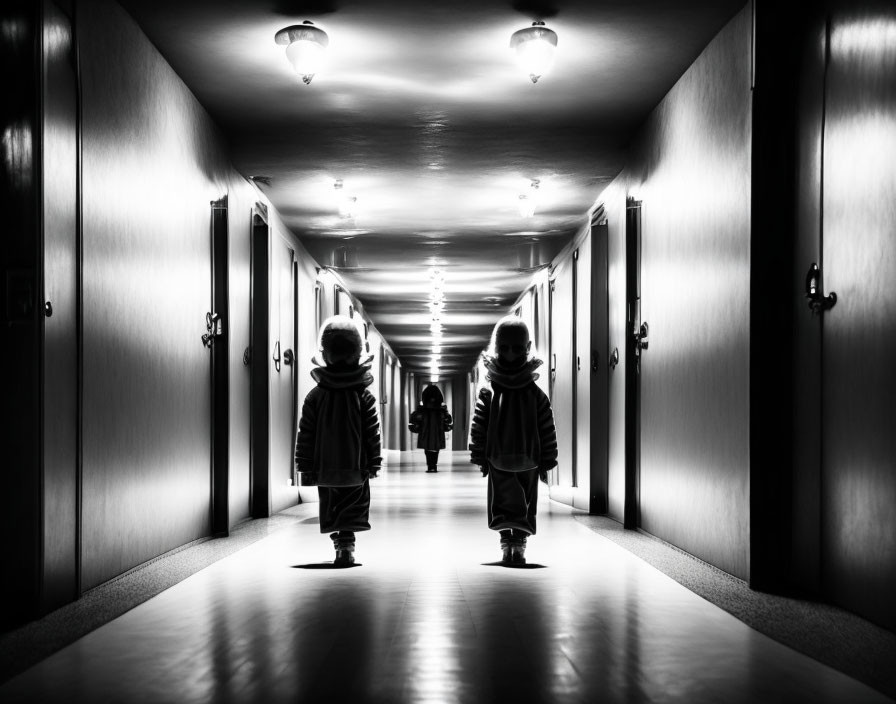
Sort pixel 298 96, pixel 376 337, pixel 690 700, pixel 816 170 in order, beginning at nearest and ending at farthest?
1. pixel 690 700
2. pixel 816 170
3. pixel 298 96
4. pixel 376 337

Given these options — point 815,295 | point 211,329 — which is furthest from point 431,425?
point 815,295

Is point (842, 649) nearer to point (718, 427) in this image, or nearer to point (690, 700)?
point (690, 700)

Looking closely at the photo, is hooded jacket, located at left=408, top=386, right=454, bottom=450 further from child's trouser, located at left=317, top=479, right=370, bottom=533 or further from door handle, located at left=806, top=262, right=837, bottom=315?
door handle, located at left=806, top=262, right=837, bottom=315

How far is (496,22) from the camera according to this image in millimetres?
4746

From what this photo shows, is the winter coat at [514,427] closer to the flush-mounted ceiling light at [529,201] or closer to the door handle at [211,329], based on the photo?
the door handle at [211,329]

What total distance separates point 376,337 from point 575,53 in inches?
594

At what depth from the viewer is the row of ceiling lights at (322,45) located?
4777 mm

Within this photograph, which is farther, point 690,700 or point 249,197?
point 249,197

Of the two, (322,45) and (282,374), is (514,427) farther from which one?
(282,374)

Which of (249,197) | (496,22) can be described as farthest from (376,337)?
(496,22)

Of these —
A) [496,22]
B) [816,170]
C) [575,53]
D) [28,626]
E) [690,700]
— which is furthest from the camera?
[575,53]

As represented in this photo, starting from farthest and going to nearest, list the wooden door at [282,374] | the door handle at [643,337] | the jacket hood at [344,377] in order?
the wooden door at [282,374], the door handle at [643,337], the jacket hood at [344,377]

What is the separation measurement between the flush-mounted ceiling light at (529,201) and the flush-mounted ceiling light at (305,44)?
11.3ft

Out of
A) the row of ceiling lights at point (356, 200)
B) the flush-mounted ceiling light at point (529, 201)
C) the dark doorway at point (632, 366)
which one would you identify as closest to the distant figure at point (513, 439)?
the dark doorway at point (632, 366)
